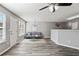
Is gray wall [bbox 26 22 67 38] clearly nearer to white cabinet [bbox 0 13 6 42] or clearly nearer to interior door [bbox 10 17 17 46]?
interior door [bbox 10 17 17 46]

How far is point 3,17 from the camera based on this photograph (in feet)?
11.4

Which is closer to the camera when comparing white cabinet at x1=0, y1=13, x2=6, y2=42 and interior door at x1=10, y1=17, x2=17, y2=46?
white cabinet at x1=0, y1=13, x2=6, y2=42

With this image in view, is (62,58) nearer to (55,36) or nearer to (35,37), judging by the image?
(35,37)

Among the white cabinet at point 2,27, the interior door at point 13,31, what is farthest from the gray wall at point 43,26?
the white cabinet at point 2,27

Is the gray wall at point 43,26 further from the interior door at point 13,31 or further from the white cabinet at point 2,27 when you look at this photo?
the white cabinet at point 2,27

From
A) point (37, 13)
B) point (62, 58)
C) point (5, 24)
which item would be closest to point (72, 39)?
point (37, 13)

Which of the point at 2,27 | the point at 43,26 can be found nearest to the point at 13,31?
the point at 2,27

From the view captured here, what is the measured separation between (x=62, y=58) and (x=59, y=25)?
3.27 metres

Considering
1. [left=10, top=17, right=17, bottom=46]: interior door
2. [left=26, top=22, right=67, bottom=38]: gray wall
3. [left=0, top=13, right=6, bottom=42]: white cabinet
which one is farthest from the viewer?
[left=10, top=17, right=17, bottom=46]: interior door

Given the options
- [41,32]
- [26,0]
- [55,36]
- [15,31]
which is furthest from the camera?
[55,36]

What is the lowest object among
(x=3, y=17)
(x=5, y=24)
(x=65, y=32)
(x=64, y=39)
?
(x=64, y=39)

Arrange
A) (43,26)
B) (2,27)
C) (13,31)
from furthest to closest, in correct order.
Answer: (13,31), (43,26), (2,27)

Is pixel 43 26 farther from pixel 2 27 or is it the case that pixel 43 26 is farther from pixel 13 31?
pixel 2 27

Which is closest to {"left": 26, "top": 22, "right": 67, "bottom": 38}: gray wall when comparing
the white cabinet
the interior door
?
the interior door
